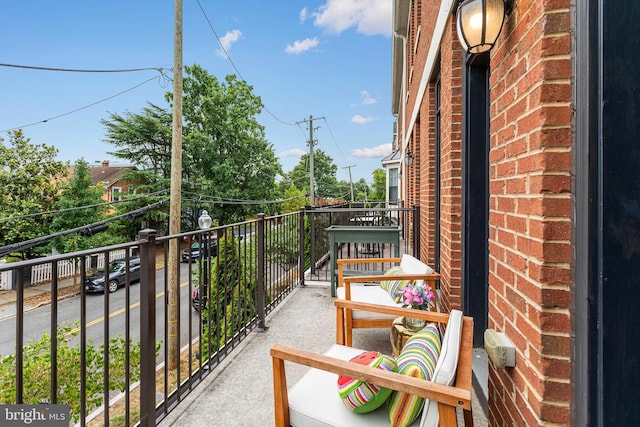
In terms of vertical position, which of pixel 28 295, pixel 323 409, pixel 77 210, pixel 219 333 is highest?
pixel 77 210

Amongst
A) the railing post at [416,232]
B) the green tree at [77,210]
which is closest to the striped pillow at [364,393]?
the railing post at [416,232]

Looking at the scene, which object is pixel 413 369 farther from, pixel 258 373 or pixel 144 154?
pixel 144 154

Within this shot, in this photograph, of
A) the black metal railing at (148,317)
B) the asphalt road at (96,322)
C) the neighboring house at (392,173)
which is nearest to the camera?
the black metal railing at (148,317)

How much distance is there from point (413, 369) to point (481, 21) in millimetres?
1501

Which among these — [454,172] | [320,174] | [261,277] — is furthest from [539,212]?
[320,174]

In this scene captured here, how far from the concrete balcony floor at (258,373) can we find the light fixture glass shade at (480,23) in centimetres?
202

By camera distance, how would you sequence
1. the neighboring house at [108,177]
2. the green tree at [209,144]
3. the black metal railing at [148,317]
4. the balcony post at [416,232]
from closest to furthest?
the black metal railing at [148,317], the balcony post at [416,232], the green tree at [209,144], the neighboring house at [108,177]

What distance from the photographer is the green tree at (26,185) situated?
17.6m

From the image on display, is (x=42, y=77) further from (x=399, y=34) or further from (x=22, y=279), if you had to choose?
(x=22, y=279)

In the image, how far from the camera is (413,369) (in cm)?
139

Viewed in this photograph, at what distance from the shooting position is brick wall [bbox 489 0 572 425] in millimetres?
1036

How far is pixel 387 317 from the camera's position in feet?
8.83

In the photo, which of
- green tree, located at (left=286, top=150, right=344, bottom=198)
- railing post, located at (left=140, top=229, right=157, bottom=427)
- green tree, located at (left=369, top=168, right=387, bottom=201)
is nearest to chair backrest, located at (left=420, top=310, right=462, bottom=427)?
railing post, located at (left=140, top=229, right=157, bottom=427)

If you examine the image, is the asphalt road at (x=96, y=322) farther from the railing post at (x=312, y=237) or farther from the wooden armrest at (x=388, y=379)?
the wooden armrest at (x=388, y=379)
